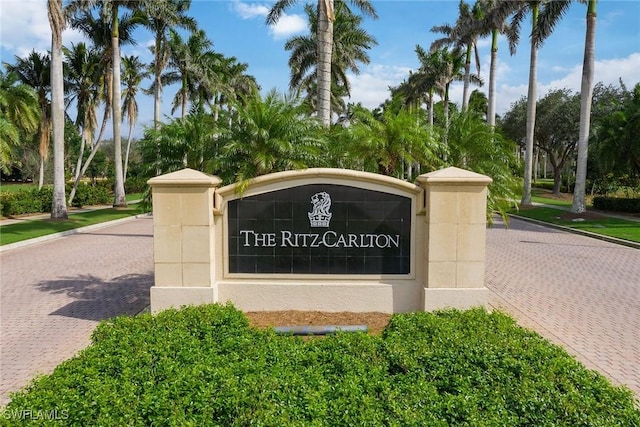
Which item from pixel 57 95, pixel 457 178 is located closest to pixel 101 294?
pixel 457 178

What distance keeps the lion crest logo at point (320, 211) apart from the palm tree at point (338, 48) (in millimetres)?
25809

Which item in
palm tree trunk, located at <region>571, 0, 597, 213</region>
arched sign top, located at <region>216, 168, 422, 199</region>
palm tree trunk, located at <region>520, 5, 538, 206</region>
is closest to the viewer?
arched sign top, located at <region>216, 168, 422, 199</region>

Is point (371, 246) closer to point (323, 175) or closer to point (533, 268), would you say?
point (323, 175)

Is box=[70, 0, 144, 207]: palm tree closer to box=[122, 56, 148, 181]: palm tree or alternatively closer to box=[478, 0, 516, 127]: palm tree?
box=[122, 56, 148, 181]: palm tree

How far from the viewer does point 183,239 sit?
7383 millimetres

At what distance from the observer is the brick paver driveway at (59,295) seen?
6287 millimetres

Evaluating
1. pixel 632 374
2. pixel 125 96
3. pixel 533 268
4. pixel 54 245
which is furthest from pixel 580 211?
pixel 125 96

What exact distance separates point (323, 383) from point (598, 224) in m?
22.1

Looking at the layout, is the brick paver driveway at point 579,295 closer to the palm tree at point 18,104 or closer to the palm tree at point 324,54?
the palm tree at point 324,54

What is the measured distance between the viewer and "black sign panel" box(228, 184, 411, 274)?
25.3 ft

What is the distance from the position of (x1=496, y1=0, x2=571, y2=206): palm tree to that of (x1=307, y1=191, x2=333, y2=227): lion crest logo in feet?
75.1

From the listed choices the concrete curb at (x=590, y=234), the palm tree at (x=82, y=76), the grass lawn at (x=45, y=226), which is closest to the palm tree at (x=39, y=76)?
the palm tree at (x=82, y=76)

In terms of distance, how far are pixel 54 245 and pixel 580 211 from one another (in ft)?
85.1

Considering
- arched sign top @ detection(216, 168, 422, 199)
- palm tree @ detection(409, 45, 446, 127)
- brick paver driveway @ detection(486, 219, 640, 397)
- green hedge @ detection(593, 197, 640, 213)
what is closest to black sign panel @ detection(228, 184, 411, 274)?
arched sign top @ detection(216, 168, 422, 199)
